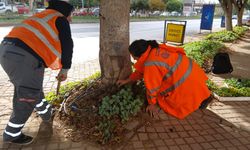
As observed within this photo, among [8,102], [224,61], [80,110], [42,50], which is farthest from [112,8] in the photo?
[224,61]

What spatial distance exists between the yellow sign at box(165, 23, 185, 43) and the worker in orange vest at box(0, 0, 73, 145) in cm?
694

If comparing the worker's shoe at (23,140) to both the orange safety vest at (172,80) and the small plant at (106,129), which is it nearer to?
the small plant at (106,129)

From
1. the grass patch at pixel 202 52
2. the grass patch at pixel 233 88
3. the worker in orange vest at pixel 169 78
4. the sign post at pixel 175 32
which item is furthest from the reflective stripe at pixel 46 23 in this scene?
the sign post at pixel 175 32

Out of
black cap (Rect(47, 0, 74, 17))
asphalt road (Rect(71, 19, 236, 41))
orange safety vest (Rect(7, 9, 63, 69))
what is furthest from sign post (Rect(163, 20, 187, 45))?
orange safety vest (Rect(7, 9, 63, 69))

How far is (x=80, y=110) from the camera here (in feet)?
12.3

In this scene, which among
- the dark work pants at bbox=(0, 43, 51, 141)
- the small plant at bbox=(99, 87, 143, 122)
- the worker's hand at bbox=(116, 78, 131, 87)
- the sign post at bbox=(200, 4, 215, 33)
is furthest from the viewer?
the sign post at bbox=(200, 4, 215, 33)

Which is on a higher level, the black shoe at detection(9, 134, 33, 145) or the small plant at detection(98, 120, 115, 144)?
the small plant at detection(98, 120, 115, 144)

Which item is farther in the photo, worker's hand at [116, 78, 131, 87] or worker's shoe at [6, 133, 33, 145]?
worker's hand at [116, 78, 131, 87]

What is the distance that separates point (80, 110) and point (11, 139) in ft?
3.27

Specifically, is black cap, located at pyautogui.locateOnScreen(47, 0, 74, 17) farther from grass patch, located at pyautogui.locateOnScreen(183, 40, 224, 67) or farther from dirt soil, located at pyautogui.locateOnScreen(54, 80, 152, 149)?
grass patch, located at pyautogui.locateOnScreen(183, 40, 224, 67)

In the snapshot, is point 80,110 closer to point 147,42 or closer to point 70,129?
point 70,129

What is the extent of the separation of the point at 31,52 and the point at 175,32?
750 centimetres

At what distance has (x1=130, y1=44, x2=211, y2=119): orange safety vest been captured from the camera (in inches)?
121

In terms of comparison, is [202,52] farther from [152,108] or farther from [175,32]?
[152,108]
